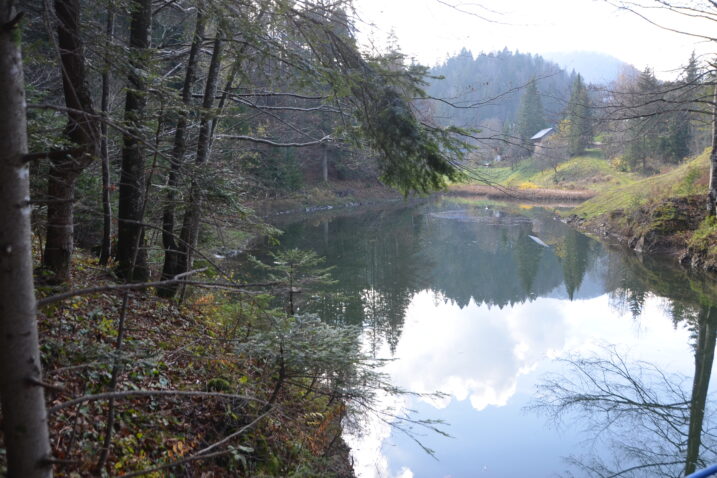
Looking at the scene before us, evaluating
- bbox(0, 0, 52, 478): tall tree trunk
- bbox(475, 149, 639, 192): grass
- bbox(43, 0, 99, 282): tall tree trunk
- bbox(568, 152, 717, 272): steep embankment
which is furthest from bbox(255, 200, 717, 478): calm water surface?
bbox(475, 149, 639, 192): grass

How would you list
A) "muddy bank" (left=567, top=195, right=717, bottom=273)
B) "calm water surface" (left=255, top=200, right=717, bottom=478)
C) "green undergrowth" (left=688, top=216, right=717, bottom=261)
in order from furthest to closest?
"muddy bank" (left=567, top=195, right=717, bottom=273) → "green undergrowth" (left=688, top=216, right=717, bottom=261) → "calm water surface" (left=255, top=200, right=717, bottom=478)

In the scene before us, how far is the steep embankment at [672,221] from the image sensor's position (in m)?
15.8

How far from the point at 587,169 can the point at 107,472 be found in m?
51.3

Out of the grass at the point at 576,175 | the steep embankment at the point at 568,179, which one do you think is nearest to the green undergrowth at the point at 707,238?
the steep embankment at the point at 568,179

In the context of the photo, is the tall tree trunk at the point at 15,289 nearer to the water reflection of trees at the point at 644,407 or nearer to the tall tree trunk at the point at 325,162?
the water reflection of trees at the point at 644,407

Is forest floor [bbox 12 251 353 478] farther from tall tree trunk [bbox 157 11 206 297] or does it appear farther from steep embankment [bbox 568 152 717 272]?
steep embankment [bbox 568 152 717 272]

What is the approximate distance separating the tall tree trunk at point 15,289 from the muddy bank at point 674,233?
17.2m

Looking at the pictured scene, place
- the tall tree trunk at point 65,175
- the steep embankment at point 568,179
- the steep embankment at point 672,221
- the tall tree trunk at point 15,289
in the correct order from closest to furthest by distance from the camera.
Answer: the tall tree trunk at point 15,289, the tall tree trunk at point 65,175, the steep embankment at point 672,221, the steep embankment at point 568,179

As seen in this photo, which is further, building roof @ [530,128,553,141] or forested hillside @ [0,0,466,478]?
building roof @ [530,128,553,141]

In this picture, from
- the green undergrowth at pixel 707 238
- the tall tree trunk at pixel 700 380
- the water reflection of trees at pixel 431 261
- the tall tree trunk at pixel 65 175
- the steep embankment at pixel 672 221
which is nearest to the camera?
the tall tree trunk at pixel 65 175

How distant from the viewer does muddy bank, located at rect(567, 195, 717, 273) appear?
1558 centimetres

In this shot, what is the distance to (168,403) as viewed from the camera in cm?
436

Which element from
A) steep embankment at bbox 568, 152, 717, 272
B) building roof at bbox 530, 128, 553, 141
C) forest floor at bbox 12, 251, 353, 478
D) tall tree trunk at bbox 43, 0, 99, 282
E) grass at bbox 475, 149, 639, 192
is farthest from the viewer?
building roof at bbox 530, 128, 553, 141

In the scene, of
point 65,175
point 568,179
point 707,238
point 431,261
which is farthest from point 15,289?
point 568,179
